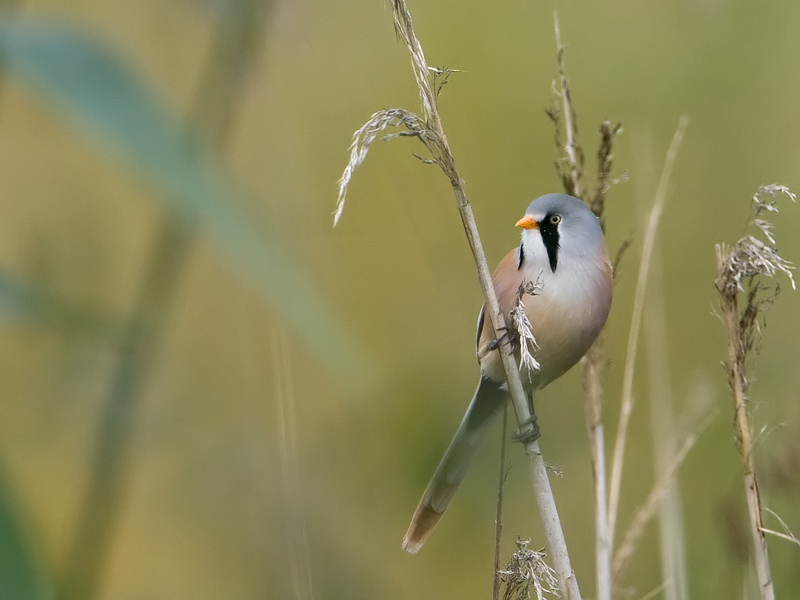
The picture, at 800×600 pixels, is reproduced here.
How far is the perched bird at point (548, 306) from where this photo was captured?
1.46 m

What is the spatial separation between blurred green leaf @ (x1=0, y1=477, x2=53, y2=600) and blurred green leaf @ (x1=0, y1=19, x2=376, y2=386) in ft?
0.59

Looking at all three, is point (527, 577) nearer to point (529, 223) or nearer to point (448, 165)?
point (448, 165)

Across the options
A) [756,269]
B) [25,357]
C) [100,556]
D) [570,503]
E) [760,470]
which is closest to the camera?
[100,556]

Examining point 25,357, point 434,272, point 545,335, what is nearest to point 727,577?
point 545,335

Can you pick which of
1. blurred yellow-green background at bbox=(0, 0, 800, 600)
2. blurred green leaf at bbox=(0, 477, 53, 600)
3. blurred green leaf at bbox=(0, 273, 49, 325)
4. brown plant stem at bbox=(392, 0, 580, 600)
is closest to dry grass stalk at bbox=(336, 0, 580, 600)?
brown plant stem at bbox=(392, 0, 580, 600)

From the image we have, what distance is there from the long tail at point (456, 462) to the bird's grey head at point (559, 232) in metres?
0.28

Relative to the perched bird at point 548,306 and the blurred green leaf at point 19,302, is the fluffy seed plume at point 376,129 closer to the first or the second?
the blurred green leaf at point 19,302

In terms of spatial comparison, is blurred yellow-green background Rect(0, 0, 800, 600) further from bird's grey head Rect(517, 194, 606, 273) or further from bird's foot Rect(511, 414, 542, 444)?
bird's grey head Rect(517, 194, 606, 273)

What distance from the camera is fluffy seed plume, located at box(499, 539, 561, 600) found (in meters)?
0.99

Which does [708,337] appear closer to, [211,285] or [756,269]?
[211,285]

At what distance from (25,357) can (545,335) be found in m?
1.31

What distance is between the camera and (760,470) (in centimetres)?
174

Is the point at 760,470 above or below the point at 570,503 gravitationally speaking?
above

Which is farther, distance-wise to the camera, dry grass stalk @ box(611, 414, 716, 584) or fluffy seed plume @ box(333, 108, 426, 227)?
dry grass stalk @ box(611, 414, 716, 584)
